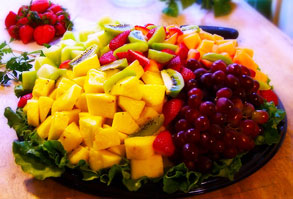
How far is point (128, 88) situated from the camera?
1156mm

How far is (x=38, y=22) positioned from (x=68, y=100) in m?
1.35

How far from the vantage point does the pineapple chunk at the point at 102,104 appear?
115cm

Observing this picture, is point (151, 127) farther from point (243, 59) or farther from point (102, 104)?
point (243, 59)

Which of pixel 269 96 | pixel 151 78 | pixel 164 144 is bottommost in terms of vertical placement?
pixel 269 96

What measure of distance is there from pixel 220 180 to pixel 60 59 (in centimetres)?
94

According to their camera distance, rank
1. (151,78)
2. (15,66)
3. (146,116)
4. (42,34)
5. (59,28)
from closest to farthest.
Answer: (146,116) < (151,78) < (15,66) < (42,34) < (59,28)

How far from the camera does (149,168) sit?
111 cm

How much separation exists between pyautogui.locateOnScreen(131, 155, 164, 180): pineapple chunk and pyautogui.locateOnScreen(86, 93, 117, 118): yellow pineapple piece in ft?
0.67

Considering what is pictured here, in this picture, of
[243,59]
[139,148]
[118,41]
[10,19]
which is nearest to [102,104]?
[139,148]

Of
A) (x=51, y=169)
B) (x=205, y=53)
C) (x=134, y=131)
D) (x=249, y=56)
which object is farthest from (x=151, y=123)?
(x=249, y=56)

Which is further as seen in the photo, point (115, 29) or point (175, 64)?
point (115, 29)

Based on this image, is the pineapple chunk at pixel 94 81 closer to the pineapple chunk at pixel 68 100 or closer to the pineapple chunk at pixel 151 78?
the pineapple chunk at pixel 68 100

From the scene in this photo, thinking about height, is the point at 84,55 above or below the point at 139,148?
above

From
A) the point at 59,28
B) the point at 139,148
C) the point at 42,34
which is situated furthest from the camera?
the point at 59,28
